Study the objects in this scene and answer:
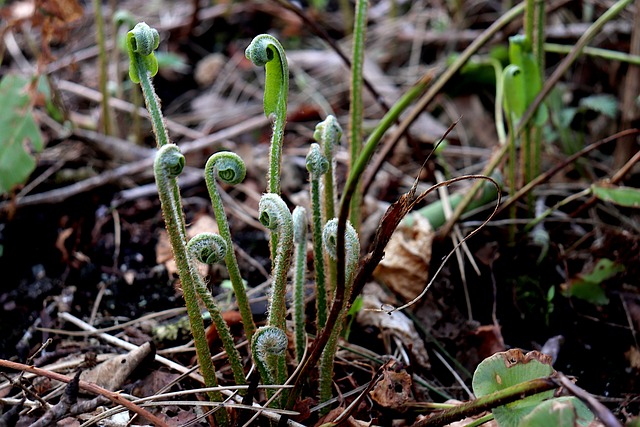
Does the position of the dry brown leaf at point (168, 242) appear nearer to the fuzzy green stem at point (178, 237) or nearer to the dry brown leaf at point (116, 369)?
the dry brown leaf at point (116, 369)

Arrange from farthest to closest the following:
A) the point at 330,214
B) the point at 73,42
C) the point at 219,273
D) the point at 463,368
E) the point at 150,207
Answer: the point at 73,42 → the point at 150,207 → the point at 219,273 → the point at 463,368 → the point at 330,214

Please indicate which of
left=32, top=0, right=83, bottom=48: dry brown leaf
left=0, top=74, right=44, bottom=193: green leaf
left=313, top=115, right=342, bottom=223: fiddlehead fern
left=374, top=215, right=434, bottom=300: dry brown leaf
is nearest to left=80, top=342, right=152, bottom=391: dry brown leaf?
left=313, top=115, right=342, bottom=223: fiddlehead fern

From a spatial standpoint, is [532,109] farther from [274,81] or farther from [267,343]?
[267,343]

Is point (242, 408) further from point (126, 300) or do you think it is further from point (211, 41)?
point (211, 41)

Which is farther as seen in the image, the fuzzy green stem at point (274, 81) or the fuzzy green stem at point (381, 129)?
the fuzzy green stem at point (274, 81)

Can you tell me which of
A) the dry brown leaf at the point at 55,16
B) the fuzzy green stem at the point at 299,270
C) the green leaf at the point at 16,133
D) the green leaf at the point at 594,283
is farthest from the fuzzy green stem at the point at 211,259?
the dry brown leaf at the point at 55,16

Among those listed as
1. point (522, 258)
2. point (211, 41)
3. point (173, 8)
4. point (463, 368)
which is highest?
point (173, 8)

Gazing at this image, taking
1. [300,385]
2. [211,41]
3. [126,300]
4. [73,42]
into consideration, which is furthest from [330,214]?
[73,42]
